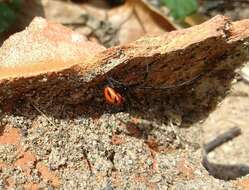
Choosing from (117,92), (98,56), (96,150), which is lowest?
(96,150)

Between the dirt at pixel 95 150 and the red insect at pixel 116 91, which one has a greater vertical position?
the red insect at pixel 116 91

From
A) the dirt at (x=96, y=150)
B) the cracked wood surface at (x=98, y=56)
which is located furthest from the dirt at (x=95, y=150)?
the cracked wood surface at (x=98, y=56)

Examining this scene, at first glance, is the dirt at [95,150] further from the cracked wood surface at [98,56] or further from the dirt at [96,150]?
the cracked wood surface at [98,56]

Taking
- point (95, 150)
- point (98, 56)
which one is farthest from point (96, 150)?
point (98, 56)

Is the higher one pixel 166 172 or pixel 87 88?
pixel 87 88

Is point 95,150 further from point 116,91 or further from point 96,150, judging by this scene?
point 116,91


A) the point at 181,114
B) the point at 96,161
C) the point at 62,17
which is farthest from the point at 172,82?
the point at 62,17

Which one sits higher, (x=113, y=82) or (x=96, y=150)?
(x=113, y=82)

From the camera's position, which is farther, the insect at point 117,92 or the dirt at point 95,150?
the insect at point 117,92

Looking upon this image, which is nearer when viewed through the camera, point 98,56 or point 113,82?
point 98,56

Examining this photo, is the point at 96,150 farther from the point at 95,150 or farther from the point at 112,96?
the point at 112,96

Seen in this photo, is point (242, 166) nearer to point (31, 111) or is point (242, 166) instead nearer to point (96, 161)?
point (96, 161)
